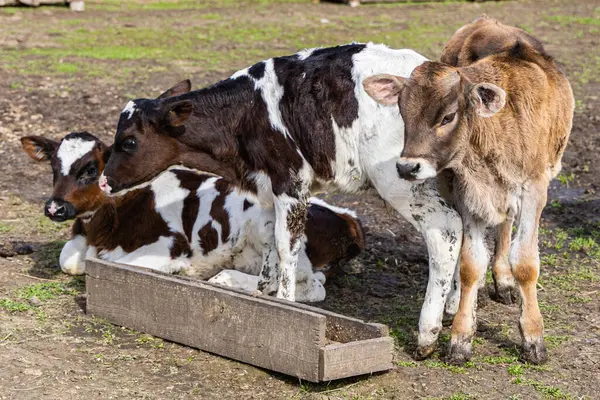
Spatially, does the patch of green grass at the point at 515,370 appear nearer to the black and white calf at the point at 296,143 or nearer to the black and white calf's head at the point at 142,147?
the black and white calf at the point at 296,143

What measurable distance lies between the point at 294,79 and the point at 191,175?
209 cm

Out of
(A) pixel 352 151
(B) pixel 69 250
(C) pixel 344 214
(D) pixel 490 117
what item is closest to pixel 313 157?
(A) pixel 352 151

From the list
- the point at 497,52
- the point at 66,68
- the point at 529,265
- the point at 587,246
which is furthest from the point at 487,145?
the point at 66,68

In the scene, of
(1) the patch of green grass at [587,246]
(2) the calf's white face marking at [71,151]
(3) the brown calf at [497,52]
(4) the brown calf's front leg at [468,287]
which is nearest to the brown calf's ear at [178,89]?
(2) the calf's white face marking at [71,151]

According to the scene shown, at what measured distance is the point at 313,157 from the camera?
700cm

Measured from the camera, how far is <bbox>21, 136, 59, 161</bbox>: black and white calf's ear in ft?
27.9

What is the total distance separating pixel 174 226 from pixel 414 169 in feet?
9.67

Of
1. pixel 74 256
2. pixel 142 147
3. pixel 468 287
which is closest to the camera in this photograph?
pixel 468 287

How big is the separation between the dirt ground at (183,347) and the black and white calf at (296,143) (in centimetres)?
51

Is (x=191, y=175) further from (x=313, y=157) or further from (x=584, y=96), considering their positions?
(x=584, y=96)

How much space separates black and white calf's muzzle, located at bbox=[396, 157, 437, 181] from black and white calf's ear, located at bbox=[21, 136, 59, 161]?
3521 mm

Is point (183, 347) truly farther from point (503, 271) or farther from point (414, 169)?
point (503, 271)

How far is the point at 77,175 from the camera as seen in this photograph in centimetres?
821

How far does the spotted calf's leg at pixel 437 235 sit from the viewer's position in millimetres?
6797
